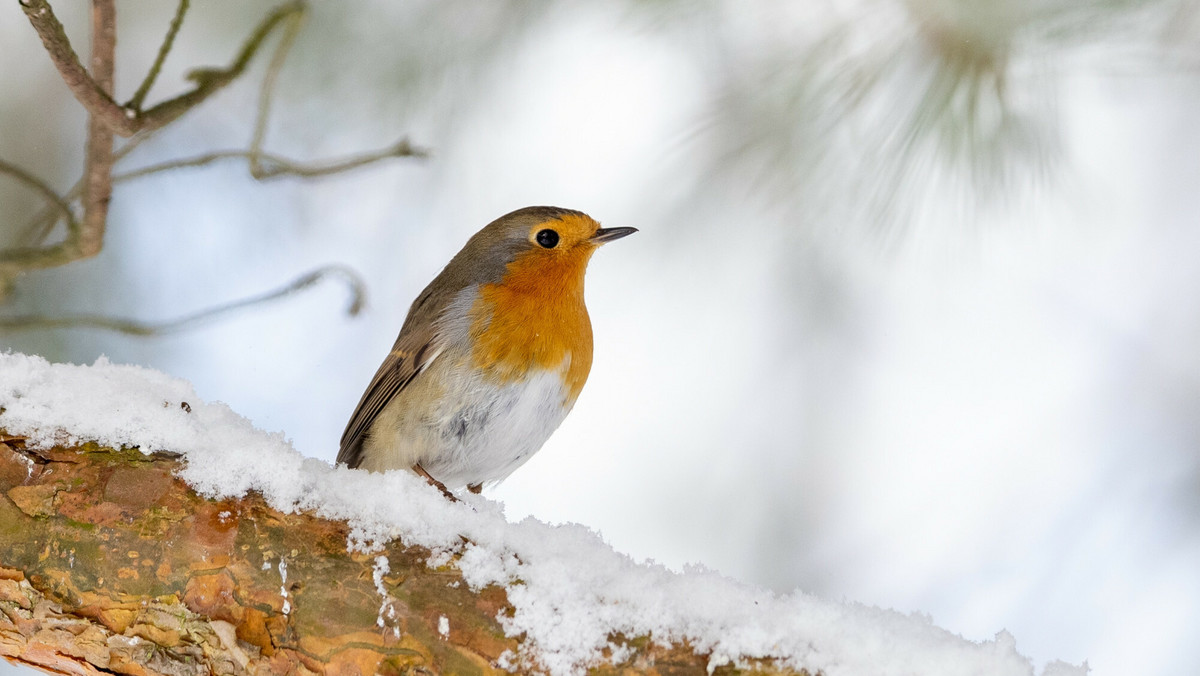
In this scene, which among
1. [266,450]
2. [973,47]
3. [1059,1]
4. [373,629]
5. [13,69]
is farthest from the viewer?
[13,69]

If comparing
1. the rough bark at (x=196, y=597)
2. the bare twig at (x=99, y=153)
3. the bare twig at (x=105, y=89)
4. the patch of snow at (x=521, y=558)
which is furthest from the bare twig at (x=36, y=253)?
the rough bark at (x=196, y=597)

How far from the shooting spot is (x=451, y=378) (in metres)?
2.24

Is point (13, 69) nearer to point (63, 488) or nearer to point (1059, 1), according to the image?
point (63, 488)

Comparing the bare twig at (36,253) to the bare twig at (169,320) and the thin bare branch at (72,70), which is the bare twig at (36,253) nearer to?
the bare twig at (169,320)

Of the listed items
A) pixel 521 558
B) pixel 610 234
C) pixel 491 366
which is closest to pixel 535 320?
pixel 491 366

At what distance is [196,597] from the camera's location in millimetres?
1414

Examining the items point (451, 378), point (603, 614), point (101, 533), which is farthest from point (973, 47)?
point (101, 533)

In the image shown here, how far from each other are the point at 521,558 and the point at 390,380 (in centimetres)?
105

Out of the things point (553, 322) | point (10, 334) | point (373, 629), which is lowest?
point (373, 629)

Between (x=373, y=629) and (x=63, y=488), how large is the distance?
544mm

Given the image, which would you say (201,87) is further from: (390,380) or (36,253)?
(390,380)

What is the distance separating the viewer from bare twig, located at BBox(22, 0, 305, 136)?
179 centimetres

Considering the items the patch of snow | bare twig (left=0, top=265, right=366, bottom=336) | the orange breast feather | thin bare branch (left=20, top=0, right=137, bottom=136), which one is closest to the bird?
the orange breast feather

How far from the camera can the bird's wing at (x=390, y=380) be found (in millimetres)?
2346
